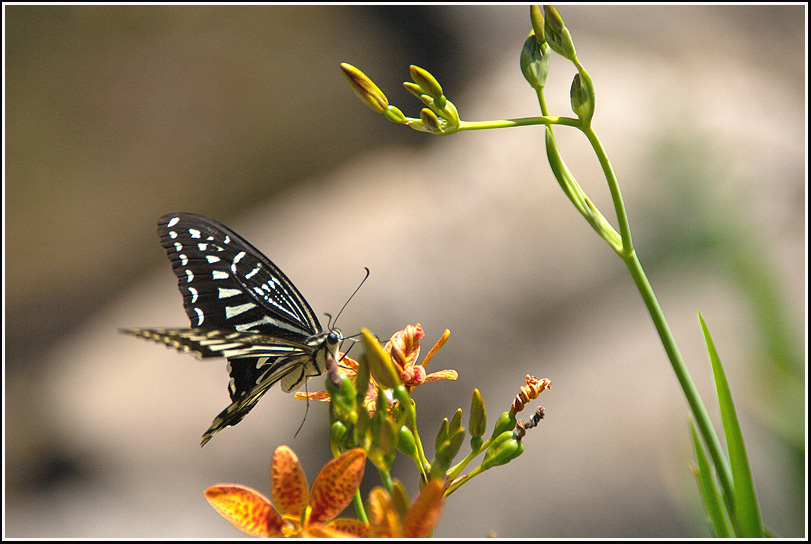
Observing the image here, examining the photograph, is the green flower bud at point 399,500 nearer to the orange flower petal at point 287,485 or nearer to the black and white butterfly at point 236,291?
the orange flower petal at point 287,485

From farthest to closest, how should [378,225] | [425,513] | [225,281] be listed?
1. [378,225]
2. [225,281]
3. [425,513]

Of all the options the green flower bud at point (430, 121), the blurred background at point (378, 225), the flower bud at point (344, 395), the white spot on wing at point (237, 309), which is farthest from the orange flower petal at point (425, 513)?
the blurred background at point (378, 225)

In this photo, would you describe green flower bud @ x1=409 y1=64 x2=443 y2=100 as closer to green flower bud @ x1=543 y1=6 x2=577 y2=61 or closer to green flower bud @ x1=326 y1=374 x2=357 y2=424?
green flower bud @ x1=543 y1=6 x2=577 y2=61

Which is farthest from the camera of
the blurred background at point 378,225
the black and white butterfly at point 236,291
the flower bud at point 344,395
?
the blurred background at point 378,225

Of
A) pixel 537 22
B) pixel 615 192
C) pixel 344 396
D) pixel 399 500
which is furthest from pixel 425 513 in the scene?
pixel 537 22

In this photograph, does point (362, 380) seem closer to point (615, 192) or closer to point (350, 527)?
point (350, 527)

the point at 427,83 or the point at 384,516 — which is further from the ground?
the point at 427,83

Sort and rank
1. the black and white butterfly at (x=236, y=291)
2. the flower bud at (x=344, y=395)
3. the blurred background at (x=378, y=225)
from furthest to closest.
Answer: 1. the blurred background at (x=378, y=225)
2. the black and white butterfly at (x=236, y=291)
3. the flower bud at (x=344, y=395)
